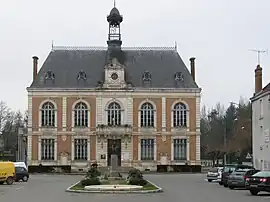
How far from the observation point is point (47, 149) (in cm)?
8125

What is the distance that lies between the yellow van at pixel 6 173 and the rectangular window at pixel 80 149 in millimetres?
33712

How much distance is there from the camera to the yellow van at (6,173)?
4612 centimetres

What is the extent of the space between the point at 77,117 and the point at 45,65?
8713mm

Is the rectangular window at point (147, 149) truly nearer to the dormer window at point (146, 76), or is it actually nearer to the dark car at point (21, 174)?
the dormer window at point (146, 76)

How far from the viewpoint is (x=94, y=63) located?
8525 centimetres

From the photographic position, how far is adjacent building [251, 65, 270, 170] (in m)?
55.8

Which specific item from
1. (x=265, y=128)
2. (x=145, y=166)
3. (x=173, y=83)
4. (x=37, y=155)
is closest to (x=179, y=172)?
(x=145, y=166)

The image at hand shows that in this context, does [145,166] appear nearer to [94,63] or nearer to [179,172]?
[179,172]

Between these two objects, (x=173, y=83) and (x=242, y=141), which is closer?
(x=173, y=83)

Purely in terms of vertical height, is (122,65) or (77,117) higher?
(122,65)

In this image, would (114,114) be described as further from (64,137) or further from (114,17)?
(114,17)

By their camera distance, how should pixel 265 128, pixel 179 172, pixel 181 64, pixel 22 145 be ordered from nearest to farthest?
pixel 265 128, pixel 179 172, pixel 181 64, pixel 22 145

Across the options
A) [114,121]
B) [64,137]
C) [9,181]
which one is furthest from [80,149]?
[9,181]

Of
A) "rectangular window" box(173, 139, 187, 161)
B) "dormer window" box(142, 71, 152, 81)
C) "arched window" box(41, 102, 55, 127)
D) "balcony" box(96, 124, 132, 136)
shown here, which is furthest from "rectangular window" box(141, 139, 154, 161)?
"arched window" box(41, 102, 55, 127)
